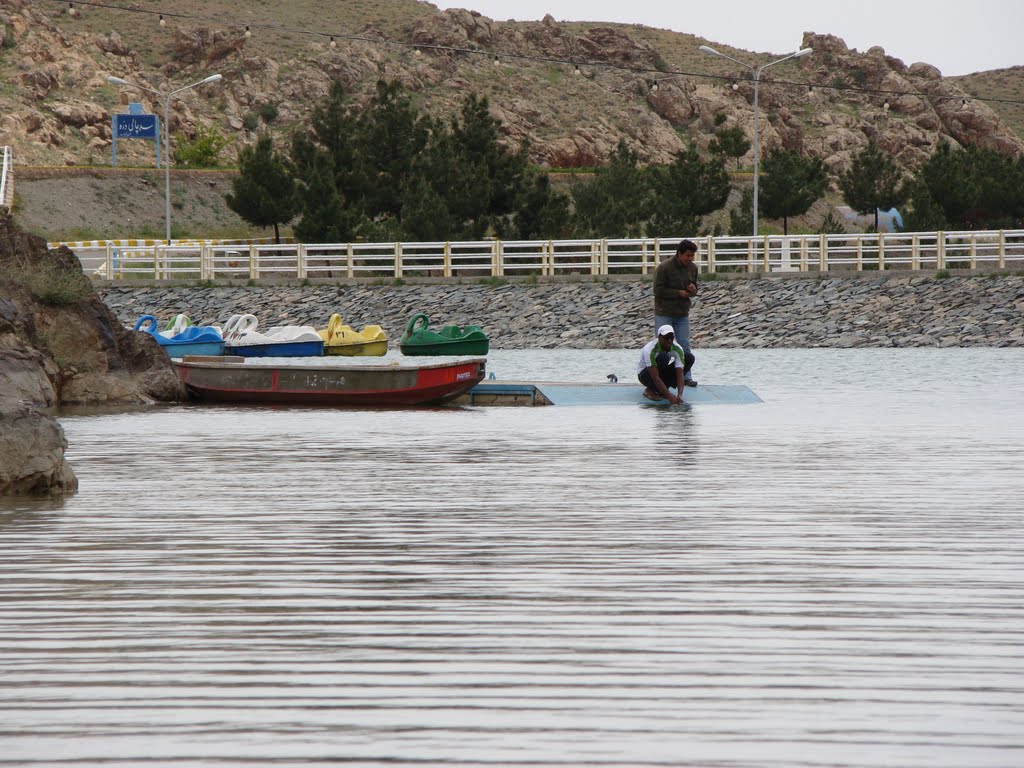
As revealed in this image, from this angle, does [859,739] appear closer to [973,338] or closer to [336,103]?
[973,338]

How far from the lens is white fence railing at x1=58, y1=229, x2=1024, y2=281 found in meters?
39.6

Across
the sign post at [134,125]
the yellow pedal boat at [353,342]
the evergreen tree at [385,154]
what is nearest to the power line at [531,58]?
the sign post at [134,125]

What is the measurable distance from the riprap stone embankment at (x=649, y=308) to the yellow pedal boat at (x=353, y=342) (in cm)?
864

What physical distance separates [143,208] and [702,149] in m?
57.0

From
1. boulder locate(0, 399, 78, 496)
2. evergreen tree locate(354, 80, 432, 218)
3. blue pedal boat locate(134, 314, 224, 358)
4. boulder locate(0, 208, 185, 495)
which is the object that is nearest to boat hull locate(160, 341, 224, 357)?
blue pedal boat locate(134, 314, 224, 358)

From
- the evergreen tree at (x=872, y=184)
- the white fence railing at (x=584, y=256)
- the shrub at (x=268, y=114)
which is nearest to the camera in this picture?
the white fence railing at (x=584, y=256)

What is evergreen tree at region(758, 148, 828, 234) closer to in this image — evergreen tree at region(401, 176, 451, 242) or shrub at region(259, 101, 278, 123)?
evergreen tree at region(401, 176, 451, 242)

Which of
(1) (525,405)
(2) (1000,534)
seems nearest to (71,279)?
(1) (525,405)

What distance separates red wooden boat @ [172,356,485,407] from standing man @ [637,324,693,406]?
259 cm

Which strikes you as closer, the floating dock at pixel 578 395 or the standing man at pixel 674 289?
the standing man at pixel 674 289

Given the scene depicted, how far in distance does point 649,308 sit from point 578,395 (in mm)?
21018

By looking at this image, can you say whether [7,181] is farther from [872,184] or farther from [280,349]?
[280,349]

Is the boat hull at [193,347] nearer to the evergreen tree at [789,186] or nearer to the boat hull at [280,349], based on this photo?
the boat hull at [280,349]

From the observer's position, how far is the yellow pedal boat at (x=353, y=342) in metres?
30.0
